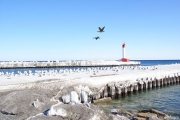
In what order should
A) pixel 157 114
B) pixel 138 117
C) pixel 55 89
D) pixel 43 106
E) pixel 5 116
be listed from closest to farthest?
pixel 5 116
pixel 43 106
pixel 138 117
pixel 157 114
pixel 55 89

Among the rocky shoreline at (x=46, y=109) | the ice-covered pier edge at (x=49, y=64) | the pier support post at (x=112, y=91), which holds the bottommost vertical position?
the pier support post at (x=112, y=91)

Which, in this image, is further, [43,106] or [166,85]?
[166,85]

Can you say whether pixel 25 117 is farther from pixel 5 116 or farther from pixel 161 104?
pixel 161 104

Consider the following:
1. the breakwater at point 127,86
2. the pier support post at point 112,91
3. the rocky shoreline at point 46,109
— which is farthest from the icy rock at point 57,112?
the pier support post at point 112,91

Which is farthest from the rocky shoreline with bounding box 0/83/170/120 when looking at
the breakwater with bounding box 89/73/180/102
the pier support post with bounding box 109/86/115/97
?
the pier support post with bounding box 109/86/115/97

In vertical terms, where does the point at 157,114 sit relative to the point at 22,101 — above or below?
below

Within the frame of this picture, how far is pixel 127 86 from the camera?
28.1 metres

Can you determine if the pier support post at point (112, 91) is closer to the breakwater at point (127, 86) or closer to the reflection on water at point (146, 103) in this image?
the breakwater at point (127, 86)

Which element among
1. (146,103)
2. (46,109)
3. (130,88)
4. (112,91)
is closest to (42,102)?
(46,109)

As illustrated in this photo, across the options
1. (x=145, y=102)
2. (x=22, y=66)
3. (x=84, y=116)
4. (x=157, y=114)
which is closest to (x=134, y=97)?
(x=145, y=102)

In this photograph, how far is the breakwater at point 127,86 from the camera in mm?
24578

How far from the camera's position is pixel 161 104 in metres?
22.2

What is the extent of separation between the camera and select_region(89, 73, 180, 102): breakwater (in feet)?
80.6

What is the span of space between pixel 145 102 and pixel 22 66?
179 feet
